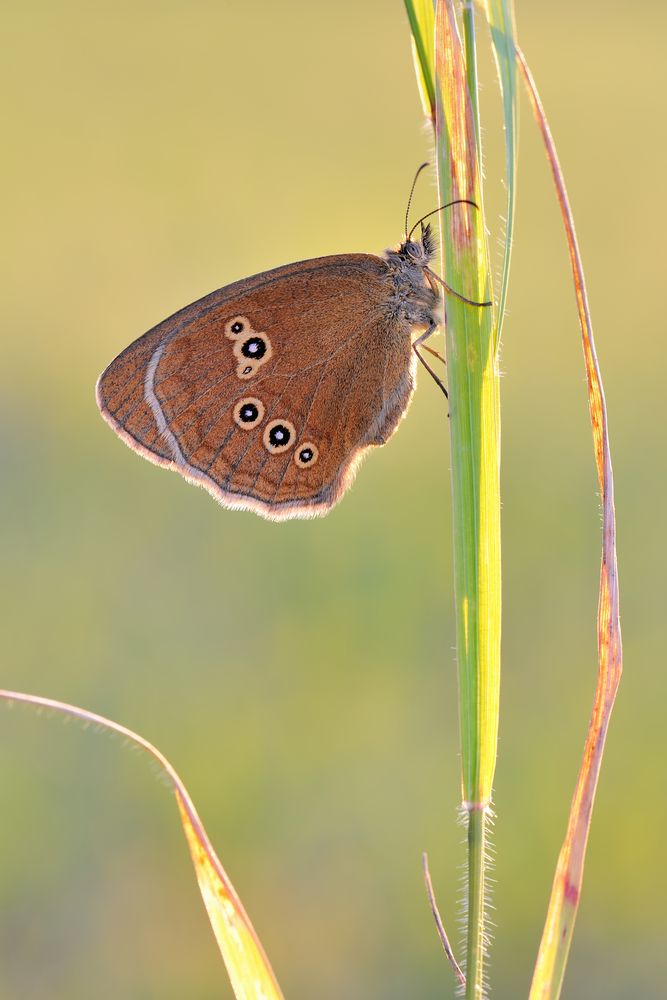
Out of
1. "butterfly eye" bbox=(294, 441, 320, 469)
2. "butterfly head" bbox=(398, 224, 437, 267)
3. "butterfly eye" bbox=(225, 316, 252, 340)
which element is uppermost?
"butterfly head" bbox=(398, 224, 437, 267)

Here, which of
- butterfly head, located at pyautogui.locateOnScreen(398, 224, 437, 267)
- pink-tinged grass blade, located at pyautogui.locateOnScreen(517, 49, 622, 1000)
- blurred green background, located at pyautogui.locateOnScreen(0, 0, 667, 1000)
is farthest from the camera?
blurred green background, located at pyautogui.locateOnScreen(0, 0, 667, 1000)

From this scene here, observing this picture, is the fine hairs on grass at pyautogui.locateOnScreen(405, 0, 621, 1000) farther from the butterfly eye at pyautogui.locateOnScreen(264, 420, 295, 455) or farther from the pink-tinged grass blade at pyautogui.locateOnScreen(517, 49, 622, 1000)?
the butterfly eye at pyautogui.locateOnScreen(264, 420, 295, 455)

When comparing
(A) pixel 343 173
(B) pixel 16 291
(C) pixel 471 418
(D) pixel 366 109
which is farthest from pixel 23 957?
(D) pixel 366 109

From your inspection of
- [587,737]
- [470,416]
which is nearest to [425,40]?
[470,416]

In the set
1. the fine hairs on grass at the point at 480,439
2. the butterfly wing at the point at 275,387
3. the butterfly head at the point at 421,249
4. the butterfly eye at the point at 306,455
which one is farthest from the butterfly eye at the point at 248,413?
the fine hairs on grass at the point at 480,439

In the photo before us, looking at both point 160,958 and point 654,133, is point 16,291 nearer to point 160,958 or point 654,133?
point 160,958

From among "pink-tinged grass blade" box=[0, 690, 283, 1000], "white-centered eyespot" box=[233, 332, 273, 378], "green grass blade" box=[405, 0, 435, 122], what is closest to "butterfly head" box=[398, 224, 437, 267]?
"white-centered eyespot" box=[233, 332, 273, 378]

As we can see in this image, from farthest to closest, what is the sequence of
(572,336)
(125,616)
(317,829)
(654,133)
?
(654,133) < (572,336) < (125,616) < (317,829)
